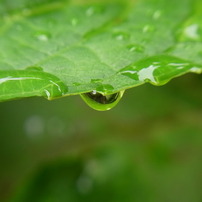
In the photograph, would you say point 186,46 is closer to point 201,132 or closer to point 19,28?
point 19,28

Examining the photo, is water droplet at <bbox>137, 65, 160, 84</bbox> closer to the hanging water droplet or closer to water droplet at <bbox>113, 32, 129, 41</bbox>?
the hanging water droplet

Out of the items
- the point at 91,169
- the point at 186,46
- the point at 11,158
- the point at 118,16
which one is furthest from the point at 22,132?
the point at 186,46

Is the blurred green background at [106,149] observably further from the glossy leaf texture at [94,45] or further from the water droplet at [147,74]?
the water droplet at [147,74]

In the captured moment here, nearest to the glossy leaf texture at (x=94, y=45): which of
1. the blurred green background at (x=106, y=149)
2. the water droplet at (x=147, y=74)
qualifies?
the water droplet at (x=147, y=74)

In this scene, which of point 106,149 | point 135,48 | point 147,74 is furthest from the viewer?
point 106,149

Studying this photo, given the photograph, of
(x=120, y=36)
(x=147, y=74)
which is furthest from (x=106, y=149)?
(x=147, y=74)

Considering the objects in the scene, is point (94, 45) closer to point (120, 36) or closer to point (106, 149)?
point (120, 36)
